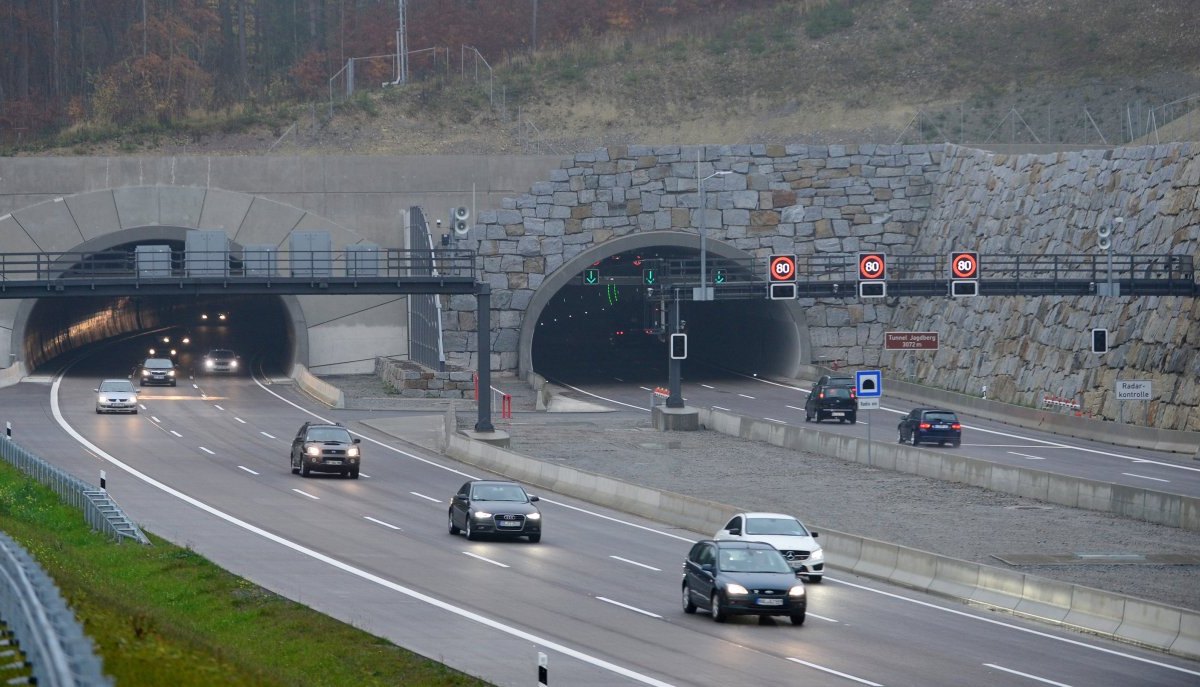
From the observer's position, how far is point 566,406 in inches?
2707

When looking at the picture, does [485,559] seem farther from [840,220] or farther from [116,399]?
[840,220]

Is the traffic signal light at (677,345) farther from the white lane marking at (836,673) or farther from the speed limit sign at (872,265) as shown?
the white lane marking at (836,673)

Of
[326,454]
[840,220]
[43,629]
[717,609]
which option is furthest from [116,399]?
[43,629]

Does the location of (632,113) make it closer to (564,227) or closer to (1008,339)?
(564,227)

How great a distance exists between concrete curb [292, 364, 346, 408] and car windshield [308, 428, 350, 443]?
19.3 m

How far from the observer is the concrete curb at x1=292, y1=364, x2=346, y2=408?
219 ft

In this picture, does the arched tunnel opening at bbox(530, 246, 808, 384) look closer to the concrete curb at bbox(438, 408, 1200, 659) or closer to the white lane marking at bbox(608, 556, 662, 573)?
the concrete curb at bbox(438, 408, 1200, 659)

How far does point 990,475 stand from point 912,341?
98.8ft

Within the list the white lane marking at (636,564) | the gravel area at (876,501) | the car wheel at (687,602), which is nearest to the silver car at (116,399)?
the gravel area at (876,501)

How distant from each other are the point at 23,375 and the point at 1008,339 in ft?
155

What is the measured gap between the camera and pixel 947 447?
179 ft

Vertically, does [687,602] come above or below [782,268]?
below

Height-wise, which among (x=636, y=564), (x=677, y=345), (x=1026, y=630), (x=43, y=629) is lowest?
(x=636, y=564)

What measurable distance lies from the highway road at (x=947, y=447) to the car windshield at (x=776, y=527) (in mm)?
14647
